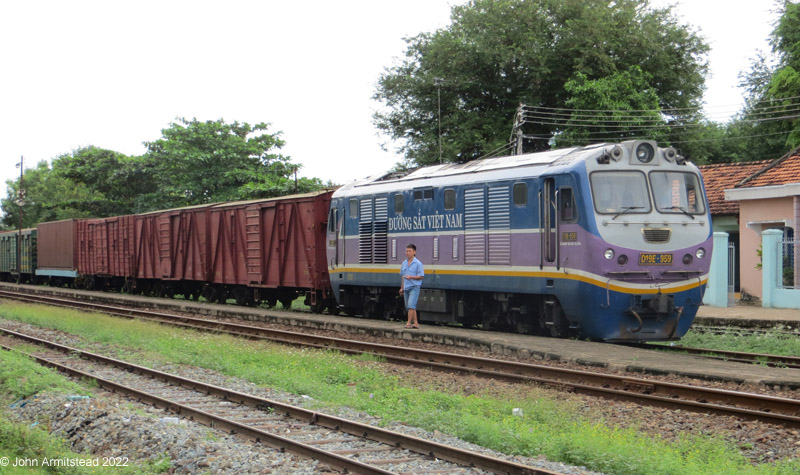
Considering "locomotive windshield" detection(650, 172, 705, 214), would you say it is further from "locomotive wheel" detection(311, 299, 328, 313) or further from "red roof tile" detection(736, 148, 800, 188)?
"locomotive wheel" detection(311, 299, 328, 313)

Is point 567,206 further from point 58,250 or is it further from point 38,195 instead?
point 38,195

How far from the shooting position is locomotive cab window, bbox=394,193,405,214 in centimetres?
1750

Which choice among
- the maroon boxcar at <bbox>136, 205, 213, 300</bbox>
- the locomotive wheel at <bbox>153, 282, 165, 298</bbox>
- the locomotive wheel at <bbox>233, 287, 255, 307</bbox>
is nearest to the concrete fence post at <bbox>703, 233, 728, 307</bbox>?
the locomotive wheel at <bbox>233, 287, 255, 307</bbox>

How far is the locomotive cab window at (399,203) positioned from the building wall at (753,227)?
11.9m

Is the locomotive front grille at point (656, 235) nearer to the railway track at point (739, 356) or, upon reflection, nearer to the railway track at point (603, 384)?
the railway track at point (739, 356)

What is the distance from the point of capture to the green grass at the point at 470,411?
6.79 meters

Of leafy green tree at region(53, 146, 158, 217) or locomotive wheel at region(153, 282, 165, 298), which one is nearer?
locomotive wheel at region(153, 282, 165, 298)

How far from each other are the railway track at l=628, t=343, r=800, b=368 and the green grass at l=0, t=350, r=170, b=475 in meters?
9.06

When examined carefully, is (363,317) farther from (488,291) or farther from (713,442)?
(713,442)

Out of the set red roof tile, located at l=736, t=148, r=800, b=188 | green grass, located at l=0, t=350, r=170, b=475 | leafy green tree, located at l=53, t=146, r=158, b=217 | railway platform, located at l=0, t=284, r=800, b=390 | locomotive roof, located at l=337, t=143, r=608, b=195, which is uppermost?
leafy green tree, located at l=53, t=146, r=158, b=217

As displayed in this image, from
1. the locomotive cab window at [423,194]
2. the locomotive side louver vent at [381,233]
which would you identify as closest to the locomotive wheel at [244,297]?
the locomotive side louver vent at [381,233]

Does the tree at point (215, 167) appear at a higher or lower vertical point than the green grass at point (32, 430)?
higher

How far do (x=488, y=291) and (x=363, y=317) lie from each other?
19.7 feet

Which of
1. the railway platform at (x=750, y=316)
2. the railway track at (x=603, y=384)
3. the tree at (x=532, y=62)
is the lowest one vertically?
the railway track at (x=603, y=384)
